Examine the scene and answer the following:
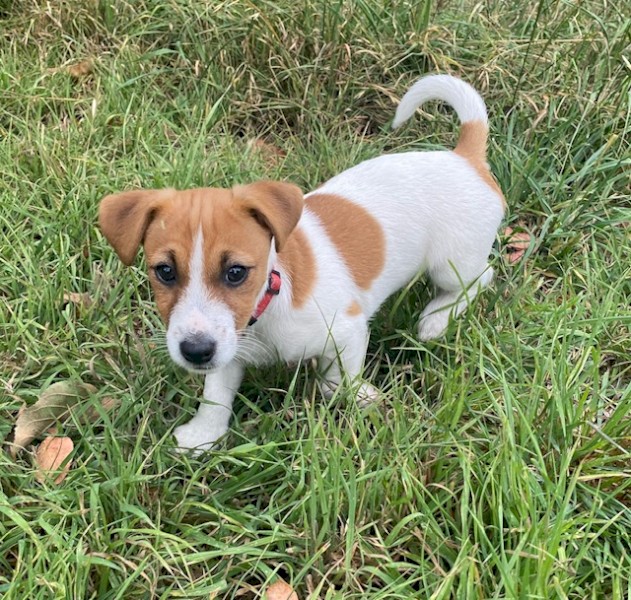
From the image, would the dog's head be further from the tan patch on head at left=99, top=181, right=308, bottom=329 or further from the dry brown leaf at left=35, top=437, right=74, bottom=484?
the dry brown leaf at left=35, top=437, right=74, bottom=484

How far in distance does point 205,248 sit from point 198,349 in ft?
1.21

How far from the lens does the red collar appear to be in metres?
2.73

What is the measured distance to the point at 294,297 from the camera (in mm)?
2852

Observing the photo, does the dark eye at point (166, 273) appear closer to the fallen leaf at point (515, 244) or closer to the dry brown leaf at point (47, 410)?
the dry brown leaf at point (47, 410)

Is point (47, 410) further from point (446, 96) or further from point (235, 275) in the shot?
point (446, 96)

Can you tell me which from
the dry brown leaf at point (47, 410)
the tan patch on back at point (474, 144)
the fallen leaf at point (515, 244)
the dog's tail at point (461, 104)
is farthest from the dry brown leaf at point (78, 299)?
the fallen leaf at point (515, 244)

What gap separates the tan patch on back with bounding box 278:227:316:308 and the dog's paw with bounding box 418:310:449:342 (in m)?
0.73

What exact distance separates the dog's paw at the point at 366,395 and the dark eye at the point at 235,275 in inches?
30.6

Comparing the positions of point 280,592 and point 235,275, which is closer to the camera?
point 280,592

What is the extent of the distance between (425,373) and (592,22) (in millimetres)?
3170

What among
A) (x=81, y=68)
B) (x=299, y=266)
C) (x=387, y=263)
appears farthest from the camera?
(x=81, y=68)

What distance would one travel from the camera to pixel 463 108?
3508 millimetres

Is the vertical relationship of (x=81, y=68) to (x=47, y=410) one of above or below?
above

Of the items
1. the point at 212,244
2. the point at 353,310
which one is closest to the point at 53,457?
the point at 212,244
